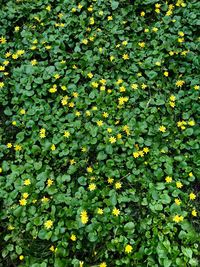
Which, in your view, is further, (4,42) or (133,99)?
(4,42)

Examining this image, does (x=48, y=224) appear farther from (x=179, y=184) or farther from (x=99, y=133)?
(x=179, y=184)

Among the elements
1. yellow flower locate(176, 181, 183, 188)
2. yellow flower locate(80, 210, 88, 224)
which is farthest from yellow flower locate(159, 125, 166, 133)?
yellow flower locate(80, 210, 88, 224)

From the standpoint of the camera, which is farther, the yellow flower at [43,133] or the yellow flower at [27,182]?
the yellow flower at [43,133]

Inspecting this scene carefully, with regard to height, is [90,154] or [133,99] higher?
[133,99]

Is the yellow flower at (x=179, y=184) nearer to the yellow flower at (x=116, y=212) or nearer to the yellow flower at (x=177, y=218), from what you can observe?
the yellow flower at (x=177, y=218)

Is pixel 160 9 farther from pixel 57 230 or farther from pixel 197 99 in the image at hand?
pixel 57 230

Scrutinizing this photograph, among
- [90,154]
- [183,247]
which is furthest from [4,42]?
[183,247]

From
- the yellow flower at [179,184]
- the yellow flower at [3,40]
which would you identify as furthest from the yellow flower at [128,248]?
the yellow flower at [3,40]

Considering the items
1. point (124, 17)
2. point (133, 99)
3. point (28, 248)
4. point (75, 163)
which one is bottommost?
point (28, 248)
